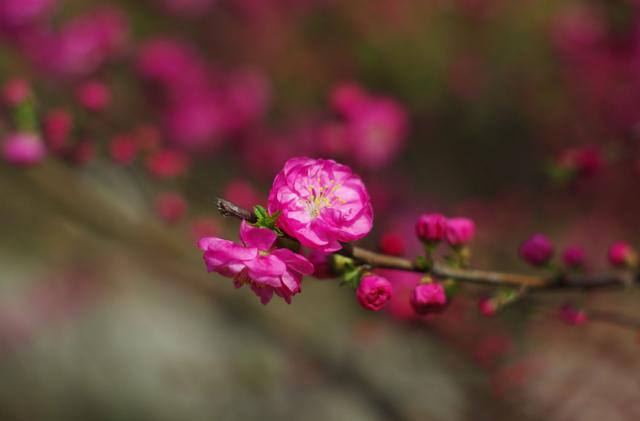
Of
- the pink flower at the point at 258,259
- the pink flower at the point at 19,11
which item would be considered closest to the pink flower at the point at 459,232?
the pink flower at the point at 258,259

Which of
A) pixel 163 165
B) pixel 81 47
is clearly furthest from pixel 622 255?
pixel 81 47

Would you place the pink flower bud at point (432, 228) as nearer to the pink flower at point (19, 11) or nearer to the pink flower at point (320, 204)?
the pink flower at point (320, 204)

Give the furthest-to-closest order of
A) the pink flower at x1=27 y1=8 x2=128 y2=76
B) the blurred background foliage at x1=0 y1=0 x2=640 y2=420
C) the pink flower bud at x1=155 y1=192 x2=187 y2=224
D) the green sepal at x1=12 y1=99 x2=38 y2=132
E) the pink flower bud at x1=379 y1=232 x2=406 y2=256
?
1. the pink flower at x1=27 y1=8 x2=128 y2=76
2. the blurred background foliage at x1=0 y1=0 x2=640 y2=420
3. the pink flower bud at x1=155 y1=192 x2=187 y2=224
4. the green sepal at x1=12 y1=99 x2=38 y2=132
5. the pink flower bud at x1=379 y1=232 x2=406 y2=256

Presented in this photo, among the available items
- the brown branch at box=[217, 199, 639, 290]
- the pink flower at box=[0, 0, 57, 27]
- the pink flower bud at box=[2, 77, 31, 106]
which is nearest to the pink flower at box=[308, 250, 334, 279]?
the brown branch at box=[217, 199, 639, 290]

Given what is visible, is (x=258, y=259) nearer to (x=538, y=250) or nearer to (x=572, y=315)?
(x=538, y=250)

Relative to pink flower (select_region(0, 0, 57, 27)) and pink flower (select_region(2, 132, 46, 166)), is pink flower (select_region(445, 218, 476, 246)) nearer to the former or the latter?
pink flower (select_region(2, 132, 46, 166))

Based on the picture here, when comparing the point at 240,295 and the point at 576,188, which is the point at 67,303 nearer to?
the point at 240,295
